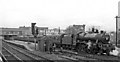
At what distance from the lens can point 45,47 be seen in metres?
28.8

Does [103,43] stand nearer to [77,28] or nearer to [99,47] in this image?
[99,47]

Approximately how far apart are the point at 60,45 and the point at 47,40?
A: 7.69 m

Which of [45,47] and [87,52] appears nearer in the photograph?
[87,52]

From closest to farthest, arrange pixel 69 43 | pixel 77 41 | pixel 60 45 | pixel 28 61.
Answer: pixel 28 61 → pixel 77 41 → pixel 69 43 → pixel 60 45

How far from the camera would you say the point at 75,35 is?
28922 mm

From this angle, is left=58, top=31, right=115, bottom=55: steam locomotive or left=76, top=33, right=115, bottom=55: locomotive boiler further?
left=58, top=31, right=115, bottom=55: steam locomotive

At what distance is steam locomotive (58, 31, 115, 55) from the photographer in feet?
78.0

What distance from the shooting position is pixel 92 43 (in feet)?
80.8

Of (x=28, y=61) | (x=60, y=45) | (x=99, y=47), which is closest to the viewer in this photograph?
(x=28, y=61)

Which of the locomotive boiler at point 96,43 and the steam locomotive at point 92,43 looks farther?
the steam locomotive at point 92,43

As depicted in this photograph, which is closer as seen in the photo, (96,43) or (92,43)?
(96,43)

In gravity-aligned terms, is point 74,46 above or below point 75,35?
below

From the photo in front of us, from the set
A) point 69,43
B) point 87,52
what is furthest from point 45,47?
point 87,52

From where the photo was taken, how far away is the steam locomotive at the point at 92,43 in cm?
2377
